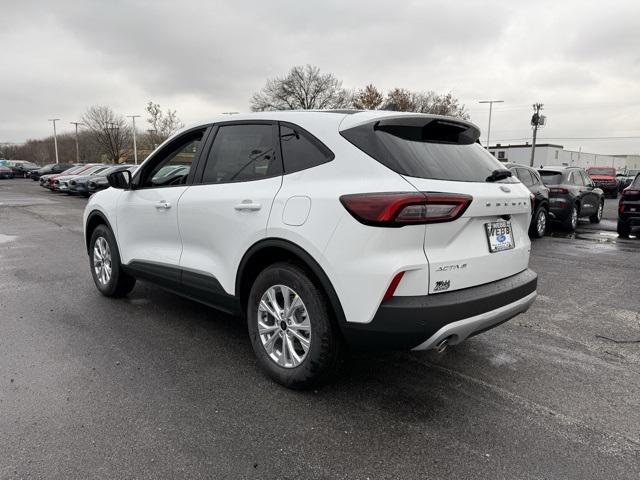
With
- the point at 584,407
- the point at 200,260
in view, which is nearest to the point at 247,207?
the point at 200,260

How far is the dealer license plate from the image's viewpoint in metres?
2.93

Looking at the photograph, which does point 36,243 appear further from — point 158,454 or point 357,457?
point 357,457

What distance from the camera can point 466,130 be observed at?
3.38m

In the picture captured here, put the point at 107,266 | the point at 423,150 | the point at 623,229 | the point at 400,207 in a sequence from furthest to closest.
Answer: the point at 623,229 → the point at 107,266 → the point at 423,150 → the point at 400,207

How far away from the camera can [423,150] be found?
294 cm

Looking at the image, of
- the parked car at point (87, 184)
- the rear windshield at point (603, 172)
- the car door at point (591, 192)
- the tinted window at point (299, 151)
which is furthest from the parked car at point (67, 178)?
the rear windshield at point (603, 172)

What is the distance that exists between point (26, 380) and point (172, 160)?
2.13 metres

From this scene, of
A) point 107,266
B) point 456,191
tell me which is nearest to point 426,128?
point 456,191

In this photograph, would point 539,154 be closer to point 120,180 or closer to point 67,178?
point 67,178

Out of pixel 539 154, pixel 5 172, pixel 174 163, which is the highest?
pixel 539 154

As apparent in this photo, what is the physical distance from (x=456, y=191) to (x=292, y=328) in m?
1.32

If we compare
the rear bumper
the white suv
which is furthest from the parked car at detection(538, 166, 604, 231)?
the rear bumper

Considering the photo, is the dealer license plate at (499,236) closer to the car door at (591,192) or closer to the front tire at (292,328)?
the front tire at (292,328)

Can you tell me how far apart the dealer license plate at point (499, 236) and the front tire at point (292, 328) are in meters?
1.08
